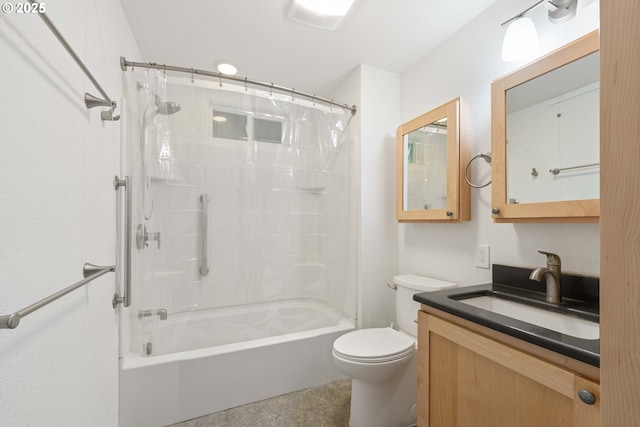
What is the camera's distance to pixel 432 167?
1847mm

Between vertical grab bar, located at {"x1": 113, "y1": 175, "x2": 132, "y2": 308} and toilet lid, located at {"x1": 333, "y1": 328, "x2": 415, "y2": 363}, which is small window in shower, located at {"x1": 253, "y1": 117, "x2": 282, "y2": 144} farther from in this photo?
toilet lid, located at {"x1": 333, "y1": 328, "x2": 415, "y2": 363}

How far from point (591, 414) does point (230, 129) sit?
6.40 ft

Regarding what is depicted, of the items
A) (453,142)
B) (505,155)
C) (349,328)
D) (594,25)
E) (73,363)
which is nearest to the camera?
(73,363)

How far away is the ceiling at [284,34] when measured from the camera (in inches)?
60.5

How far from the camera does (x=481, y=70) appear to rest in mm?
→ 1614

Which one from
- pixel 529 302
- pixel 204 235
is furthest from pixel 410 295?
pixel 204 235

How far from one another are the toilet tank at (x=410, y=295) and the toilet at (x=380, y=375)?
4cm

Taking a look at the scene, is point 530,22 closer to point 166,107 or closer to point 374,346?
point 374,346

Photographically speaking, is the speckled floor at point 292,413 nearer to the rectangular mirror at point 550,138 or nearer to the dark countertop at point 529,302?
the dark countertop at point 529,302

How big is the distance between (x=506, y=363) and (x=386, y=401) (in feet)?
2.88

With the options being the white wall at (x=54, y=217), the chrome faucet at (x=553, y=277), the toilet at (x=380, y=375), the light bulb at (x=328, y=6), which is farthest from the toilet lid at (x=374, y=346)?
the light bulb at (x=328, y=6)

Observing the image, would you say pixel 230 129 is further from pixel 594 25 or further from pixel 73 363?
pixel 594 25

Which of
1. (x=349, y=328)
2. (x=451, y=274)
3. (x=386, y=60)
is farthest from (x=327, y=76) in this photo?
(x=349, y=328)

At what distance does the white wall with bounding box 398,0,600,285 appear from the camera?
1221 mm
